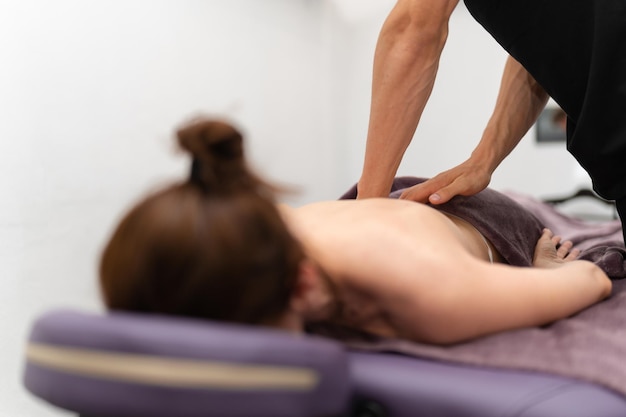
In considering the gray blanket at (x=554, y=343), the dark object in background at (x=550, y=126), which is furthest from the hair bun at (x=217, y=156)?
the dark object in background at (x=550, y=126)

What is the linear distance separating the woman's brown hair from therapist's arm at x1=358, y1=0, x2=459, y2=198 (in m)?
0.64

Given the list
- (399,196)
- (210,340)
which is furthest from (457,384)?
(399,196)

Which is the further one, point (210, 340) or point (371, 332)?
point (371, 332)

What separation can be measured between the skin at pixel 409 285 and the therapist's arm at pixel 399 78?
39 cm

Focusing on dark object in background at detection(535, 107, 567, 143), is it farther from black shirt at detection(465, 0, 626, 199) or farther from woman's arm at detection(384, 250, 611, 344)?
woman's arm at detection(384, 250, 611, 344)

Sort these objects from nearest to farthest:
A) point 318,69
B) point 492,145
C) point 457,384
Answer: point 457,384
point 492,145
point 318,69

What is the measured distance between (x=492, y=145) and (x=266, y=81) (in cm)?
114

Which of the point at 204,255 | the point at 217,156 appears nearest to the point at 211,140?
the point at 217,156

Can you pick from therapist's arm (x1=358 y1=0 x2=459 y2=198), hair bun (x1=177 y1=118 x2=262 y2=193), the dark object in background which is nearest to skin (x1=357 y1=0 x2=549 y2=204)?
therapist's arm (x1=358 y1=0 x2=459 y2=198)

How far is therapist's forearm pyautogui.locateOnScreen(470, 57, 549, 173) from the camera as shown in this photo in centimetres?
146

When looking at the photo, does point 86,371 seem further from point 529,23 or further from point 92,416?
point 529,23

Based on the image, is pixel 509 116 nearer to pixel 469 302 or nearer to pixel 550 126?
pixel 469 302

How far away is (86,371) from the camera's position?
0.62m

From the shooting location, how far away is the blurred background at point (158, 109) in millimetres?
1674
